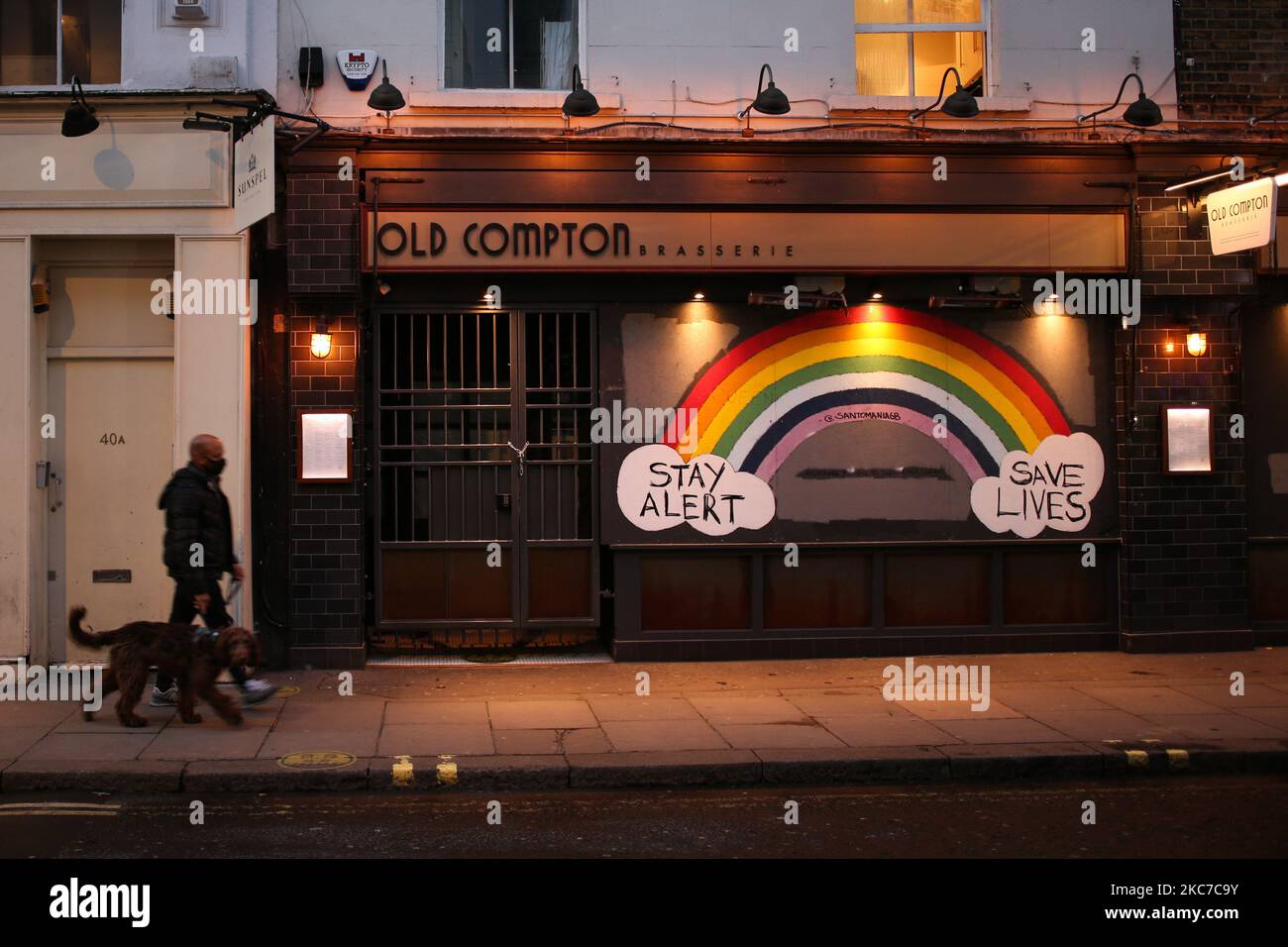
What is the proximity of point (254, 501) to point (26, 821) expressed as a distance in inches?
170

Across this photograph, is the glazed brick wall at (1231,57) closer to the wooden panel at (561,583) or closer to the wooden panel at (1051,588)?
the wooden panel at (1051,588)

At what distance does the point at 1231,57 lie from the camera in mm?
11570

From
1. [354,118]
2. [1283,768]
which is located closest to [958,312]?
[1283,768]

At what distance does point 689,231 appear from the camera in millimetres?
10898

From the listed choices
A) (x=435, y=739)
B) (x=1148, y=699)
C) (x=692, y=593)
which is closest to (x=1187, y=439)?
(x=1148, y=699)

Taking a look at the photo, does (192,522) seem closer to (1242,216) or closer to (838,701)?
(838,701)

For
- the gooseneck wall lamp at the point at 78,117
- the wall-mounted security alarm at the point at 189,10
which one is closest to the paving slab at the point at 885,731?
the gooseneck wall lamp at the point at 78,117

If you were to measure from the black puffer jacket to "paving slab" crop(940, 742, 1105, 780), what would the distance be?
5427mm

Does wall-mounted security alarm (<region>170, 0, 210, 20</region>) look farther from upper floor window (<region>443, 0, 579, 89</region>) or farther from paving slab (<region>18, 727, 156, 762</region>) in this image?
paving slab (<region>18, 727, 156, 762</region>)

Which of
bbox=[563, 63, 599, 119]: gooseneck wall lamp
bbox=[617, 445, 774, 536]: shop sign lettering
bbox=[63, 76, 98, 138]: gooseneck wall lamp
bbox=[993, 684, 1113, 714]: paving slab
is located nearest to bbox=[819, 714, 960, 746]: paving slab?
bbox=[993, 684, 1113, 714]: paving slab

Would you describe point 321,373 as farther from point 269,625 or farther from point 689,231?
point 689,231

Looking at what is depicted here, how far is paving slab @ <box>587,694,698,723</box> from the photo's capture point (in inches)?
356
